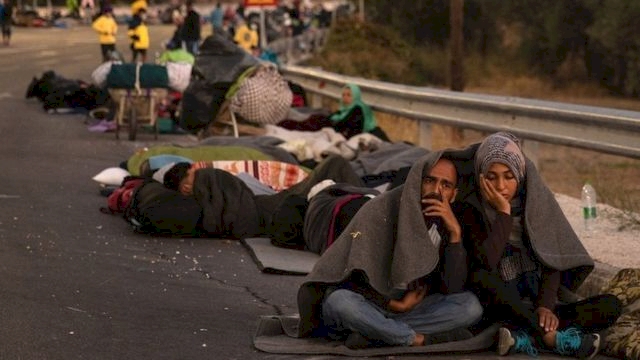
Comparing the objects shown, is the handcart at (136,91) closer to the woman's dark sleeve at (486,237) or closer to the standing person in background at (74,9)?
the woman's dark sleeve at (486,237)

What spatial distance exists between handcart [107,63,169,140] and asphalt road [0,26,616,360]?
15.3 ft

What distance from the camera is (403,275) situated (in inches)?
322

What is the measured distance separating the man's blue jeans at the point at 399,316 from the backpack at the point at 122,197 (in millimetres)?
5675

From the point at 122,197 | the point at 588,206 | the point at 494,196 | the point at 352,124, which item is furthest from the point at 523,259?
the point at 352,124

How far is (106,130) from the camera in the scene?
23.8m

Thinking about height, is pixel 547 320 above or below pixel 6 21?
above

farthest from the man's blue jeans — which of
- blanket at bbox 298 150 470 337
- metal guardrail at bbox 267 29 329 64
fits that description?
metal guardrail at bbox 267 29 329 64

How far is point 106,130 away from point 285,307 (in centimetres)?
1432

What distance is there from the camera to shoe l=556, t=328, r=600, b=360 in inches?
324

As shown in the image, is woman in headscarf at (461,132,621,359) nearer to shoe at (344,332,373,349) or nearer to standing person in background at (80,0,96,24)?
shoe at (344,332,373,349)

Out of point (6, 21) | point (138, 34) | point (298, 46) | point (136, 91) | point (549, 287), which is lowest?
point (6, 21)

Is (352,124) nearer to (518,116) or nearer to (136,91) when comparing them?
(518,116)

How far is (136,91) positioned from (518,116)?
7875mm

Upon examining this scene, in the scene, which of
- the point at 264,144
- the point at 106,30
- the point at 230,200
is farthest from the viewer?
the point at 106,30
